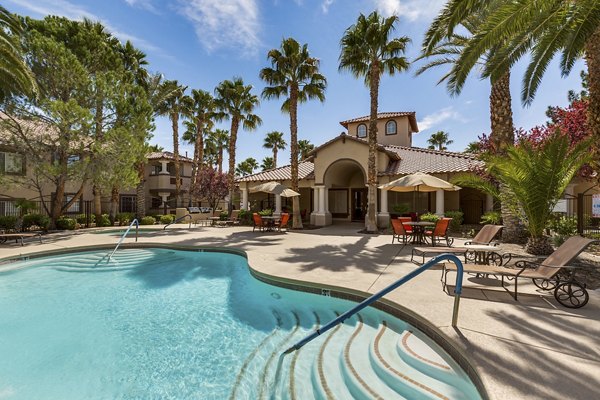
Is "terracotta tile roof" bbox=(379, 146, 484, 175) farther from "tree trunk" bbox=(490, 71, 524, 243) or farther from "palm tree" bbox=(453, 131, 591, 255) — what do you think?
"palm tree" bbox=(453, 131, 591, 255)

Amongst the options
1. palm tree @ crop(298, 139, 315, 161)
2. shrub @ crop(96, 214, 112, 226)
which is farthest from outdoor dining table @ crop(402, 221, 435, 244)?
palm tree @ crop(298, 139, 315, 161)

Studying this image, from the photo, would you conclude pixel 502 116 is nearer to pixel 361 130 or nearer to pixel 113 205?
pixel 361 130

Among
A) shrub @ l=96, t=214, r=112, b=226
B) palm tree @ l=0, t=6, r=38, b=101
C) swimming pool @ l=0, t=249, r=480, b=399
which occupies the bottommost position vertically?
swimming pool @ l=0, t=249, r=480, b=399

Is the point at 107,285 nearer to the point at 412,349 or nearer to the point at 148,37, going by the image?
the point at 412,349

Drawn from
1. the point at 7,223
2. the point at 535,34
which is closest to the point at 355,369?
the point at 535,34

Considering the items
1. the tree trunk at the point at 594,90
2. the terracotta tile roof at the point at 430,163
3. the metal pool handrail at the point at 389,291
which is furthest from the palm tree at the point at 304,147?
the metal pool handrail at the point at 389,291

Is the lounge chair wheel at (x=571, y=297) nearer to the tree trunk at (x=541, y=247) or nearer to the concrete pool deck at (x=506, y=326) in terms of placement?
the concrete pool deck at (x=506, y=326)

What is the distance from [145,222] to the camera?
26469 millimetres

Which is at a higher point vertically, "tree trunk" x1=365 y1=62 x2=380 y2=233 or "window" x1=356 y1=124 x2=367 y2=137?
"window" x1=356 y1=124 x2=367 y2=137

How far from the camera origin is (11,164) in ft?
75.4

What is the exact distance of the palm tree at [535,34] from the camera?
8.38m

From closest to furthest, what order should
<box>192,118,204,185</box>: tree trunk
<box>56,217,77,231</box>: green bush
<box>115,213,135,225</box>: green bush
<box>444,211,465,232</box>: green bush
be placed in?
<box>444,211,465,232</box>: green bush → <box>56,217,77,231</box>: green bush → <box>115,213,135,225</box>: green bush → <box>192,118,204,185</box>: tree trunk

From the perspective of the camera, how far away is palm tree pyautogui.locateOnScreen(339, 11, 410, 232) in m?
17.6

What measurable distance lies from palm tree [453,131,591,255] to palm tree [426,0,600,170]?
1913 millimetres
